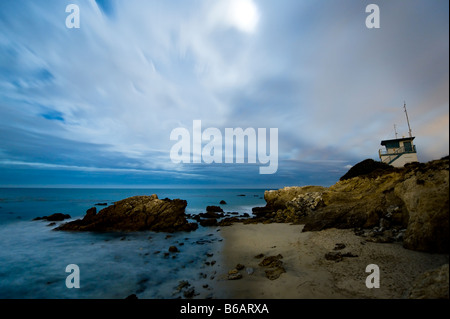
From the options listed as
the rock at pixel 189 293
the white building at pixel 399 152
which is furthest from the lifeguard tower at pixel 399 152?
the rock at pixel 189 293

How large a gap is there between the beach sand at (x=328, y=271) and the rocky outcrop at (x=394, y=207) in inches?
30.0

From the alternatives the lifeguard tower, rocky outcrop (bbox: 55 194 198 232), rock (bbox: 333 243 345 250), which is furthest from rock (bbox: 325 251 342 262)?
the lifeguard tower

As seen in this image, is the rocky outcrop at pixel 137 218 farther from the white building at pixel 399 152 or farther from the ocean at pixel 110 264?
the white building at pixel 399 152

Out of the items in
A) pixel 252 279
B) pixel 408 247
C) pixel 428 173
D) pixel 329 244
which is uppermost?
pixel 428 173

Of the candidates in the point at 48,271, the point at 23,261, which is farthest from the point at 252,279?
the point at 23,261

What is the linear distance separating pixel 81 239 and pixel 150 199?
786 cm

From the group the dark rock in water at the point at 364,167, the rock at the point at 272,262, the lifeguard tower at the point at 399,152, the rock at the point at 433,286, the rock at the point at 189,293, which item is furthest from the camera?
the lifeguard tower at the point at 399,152

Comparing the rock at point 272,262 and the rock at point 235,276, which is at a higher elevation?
the rock at point 272,262

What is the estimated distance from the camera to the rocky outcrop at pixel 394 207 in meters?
6.05

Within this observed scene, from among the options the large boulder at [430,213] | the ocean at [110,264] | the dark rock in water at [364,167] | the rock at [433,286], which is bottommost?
the ocean at [110,264]

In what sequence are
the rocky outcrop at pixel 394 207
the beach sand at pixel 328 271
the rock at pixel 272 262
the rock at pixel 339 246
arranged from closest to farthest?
the beach sand at pixel 328 271, the rocky outcrop at pixel 394 207, the rock at pixel 272 262, the rock at pixel 339 246
